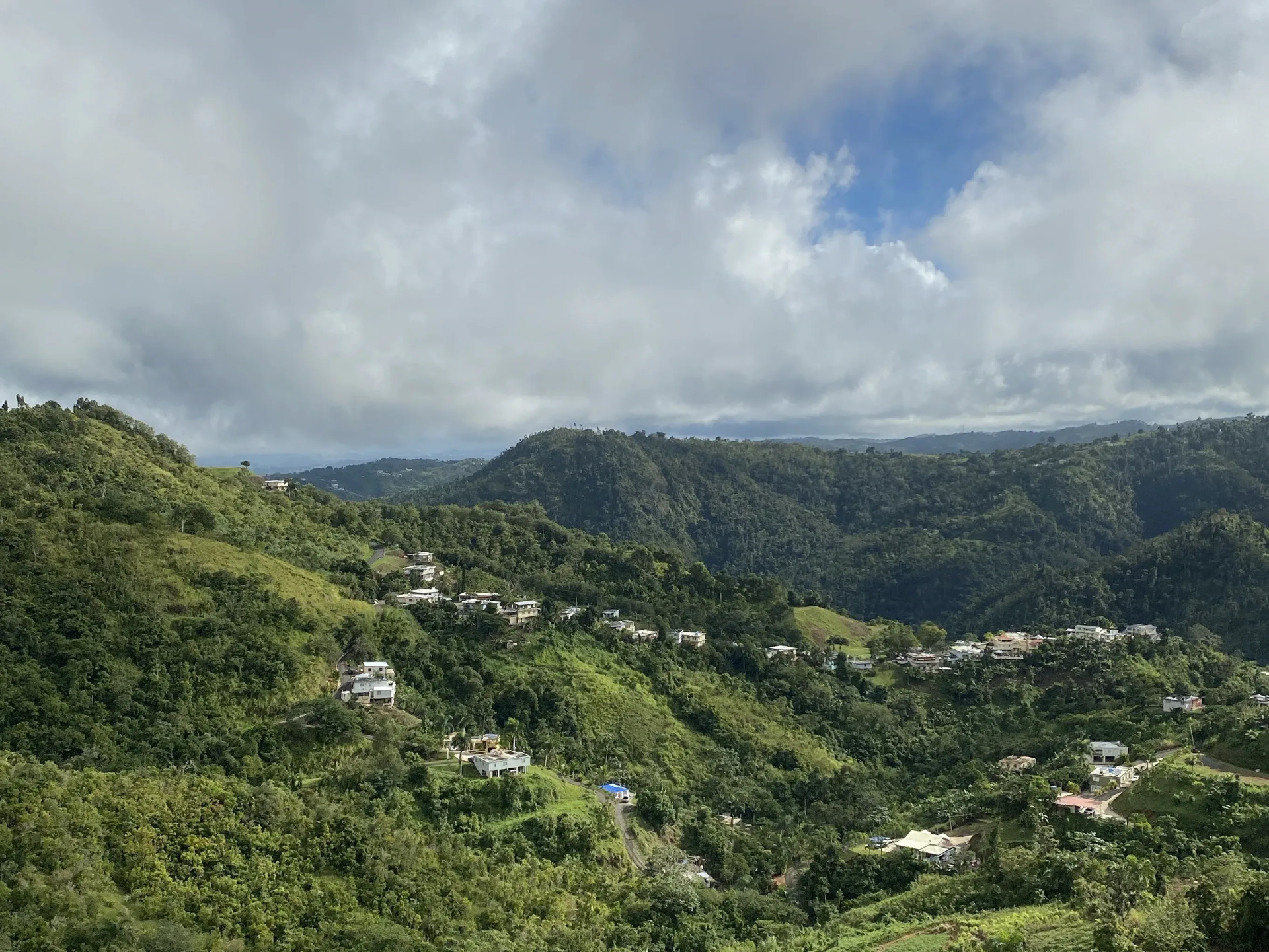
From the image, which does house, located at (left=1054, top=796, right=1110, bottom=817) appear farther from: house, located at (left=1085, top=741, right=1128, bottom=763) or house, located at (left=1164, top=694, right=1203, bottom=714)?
house, located at (left=1164, top=694, right=1203, bottom=714)

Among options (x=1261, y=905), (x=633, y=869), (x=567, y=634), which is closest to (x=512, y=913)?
(x=633, y=869)

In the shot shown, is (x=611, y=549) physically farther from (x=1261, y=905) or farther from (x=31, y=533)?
(x=1261, y=905)

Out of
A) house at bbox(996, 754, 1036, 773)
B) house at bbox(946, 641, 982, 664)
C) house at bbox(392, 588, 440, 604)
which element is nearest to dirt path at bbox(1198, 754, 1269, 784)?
house at bbox(996, 754, 1036, 773)

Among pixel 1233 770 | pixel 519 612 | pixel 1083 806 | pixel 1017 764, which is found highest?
pixel 519 612

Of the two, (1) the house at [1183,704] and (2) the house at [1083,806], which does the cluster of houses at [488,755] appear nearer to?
(2) the house at [1083,806]

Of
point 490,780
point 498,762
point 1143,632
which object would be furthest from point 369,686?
point 1143,632

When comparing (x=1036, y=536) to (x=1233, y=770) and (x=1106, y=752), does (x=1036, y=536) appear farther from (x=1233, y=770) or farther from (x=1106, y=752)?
(x=1233, y=770)

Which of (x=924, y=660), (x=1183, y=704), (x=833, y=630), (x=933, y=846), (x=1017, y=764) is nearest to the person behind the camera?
(x=933, y=846)
